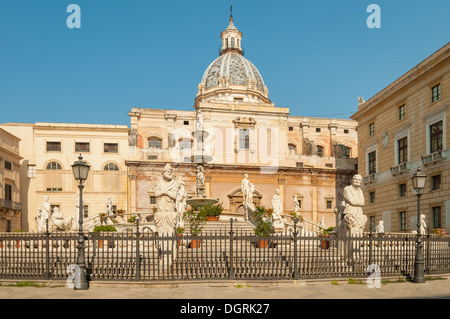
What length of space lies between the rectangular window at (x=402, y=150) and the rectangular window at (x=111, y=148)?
26.8 metres

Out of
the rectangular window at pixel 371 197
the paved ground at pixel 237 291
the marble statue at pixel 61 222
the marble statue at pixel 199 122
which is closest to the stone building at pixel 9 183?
the marble statue at pixel 199 122

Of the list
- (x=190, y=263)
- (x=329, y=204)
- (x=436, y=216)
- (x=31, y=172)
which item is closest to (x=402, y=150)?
(x=436, y=216)

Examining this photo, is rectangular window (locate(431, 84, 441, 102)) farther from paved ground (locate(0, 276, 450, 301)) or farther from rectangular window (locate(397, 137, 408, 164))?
paved ground (locate(0, 276, 450, 301))

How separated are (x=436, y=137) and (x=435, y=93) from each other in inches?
113

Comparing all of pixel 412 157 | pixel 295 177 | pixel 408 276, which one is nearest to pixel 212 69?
pixel 295 177

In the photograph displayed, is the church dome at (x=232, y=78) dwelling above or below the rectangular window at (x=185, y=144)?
above

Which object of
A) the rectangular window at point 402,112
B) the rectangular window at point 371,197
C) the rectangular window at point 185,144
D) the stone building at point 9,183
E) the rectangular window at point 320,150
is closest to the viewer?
the rectangular window at point 402,112

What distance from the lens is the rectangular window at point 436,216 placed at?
23906mm

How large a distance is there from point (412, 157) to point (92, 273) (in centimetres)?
2322

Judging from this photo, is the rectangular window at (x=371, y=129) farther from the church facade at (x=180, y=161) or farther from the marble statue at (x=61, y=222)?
the marble statue at (x=61, y=222)

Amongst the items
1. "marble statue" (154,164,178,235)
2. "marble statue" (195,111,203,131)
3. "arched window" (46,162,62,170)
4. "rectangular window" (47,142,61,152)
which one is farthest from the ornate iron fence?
"rectangular window" (47,142,61,152)

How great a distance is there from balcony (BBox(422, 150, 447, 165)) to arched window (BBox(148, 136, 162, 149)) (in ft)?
86.9

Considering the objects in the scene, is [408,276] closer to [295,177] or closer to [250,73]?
[295,177]
